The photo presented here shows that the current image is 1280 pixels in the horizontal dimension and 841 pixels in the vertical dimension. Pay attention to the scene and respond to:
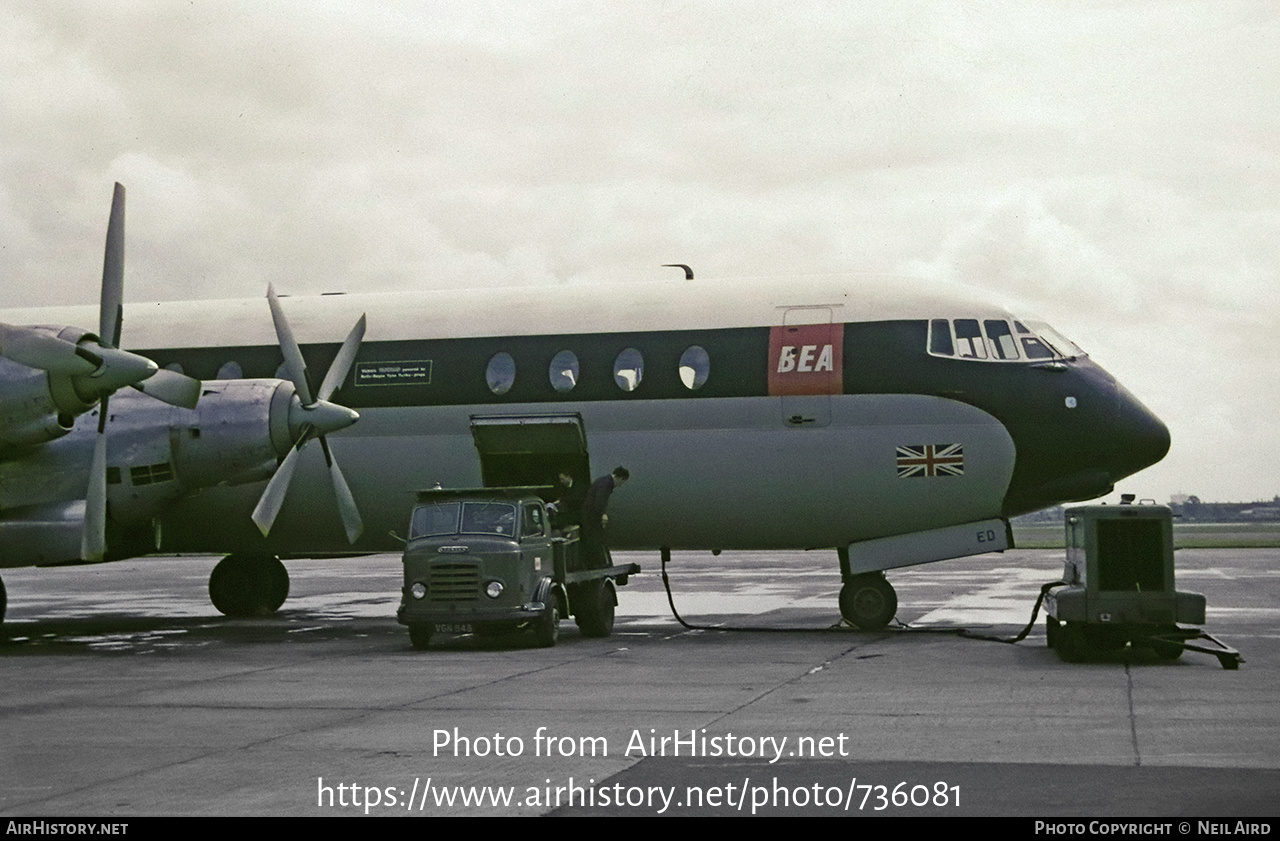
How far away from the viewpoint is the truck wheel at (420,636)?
2047 centimetres

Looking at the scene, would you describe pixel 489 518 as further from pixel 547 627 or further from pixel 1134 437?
pixel 1134 437

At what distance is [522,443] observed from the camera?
23.9 m

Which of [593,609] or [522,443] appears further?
[522,443]

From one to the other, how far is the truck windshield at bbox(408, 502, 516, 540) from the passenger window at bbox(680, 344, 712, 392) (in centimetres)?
379

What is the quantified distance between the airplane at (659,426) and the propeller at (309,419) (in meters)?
0.04

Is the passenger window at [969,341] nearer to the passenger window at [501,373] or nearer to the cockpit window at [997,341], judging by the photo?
the cockpit window at [997,341]

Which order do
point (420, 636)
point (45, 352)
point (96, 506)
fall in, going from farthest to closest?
point (96, 506)
point (420, 636)
point (45, 352)

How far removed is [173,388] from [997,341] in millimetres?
12143

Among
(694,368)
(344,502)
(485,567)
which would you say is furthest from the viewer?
(344,502)

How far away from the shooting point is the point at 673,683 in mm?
16344

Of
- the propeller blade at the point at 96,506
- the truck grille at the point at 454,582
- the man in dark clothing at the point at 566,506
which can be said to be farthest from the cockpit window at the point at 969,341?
the propeller blade at the point at 96,506

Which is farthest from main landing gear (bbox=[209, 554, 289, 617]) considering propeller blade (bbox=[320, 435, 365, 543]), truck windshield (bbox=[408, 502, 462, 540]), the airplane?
truck windshield (bbox=[408, 502, 462, 540])

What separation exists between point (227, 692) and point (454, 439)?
868 centimetres

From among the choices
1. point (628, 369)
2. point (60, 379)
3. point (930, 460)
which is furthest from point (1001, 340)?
point (60, 379)
